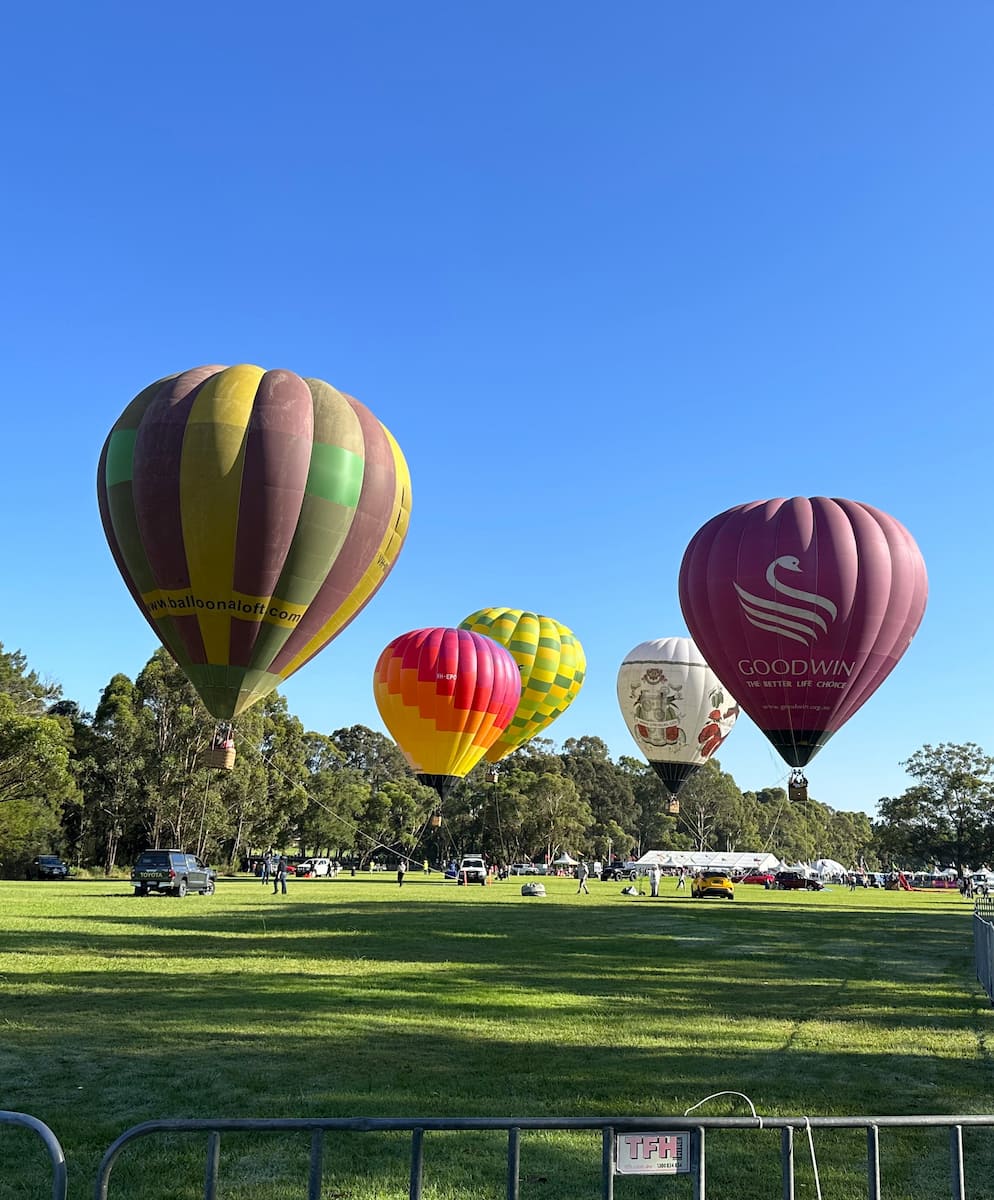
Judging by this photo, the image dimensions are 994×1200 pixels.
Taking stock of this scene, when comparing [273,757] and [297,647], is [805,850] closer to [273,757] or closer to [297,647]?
[273,757]

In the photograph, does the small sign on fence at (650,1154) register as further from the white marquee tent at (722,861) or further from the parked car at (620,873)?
the white marquee tent at (722,861)

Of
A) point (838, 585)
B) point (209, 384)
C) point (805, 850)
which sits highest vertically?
point (209, 384)

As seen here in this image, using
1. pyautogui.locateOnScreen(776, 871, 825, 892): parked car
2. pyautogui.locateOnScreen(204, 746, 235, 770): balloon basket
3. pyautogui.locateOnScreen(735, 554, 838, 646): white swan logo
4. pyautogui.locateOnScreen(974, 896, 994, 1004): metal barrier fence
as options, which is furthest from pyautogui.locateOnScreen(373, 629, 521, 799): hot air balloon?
pyautogui.locateOnScreen(776, 871, 825, 892): parked car

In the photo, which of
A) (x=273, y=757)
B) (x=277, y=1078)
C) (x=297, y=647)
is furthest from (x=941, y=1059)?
(x=273, y=757)

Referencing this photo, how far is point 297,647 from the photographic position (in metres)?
22.1

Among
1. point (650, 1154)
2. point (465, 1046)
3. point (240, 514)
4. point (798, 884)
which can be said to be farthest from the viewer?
point (798, 884)

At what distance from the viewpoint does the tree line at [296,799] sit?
200 ft

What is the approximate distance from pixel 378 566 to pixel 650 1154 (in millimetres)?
18902

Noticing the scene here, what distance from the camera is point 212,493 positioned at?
20219 millimetres

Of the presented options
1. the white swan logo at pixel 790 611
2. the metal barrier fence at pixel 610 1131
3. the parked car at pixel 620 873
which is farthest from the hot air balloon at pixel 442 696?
A: the parked car at pixel 620 873

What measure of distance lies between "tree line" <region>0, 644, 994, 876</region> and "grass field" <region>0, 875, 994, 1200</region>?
10.1 metres

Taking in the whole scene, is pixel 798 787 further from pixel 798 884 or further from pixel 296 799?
pixel 296 799

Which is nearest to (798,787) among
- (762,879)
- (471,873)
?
(471,873)

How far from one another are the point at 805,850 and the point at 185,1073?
6767 inches
